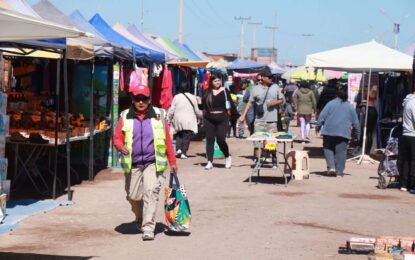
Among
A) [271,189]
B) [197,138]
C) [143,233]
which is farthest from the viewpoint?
[197,138]

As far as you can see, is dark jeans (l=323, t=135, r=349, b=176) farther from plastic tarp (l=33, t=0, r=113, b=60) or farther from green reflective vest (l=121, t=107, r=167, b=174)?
green reflective vest (l=121, t=107, r=167, b=174)

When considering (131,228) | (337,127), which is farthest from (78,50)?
(337,127)

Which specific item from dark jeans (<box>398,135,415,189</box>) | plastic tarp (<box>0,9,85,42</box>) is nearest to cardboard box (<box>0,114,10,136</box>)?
plastic tarp (<box>0,9,85,42</box>)

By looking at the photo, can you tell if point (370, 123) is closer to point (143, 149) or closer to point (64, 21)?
point (64, 21)

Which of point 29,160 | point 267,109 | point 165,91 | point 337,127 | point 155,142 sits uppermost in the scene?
point 165,91

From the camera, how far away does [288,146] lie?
76.4 feet

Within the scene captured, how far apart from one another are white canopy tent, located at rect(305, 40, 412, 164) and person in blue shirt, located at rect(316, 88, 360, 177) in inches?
106

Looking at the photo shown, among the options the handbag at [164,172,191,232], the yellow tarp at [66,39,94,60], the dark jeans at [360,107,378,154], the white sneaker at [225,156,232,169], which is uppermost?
the yellow tarp at [66,39,94,60]

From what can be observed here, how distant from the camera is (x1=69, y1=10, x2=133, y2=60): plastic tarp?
14555 mm

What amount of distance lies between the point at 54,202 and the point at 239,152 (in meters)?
9.94

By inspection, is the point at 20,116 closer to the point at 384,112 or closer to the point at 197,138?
the point at 384,112

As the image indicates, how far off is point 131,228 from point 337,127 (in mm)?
6826

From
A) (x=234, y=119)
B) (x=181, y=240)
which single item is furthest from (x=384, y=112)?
(x=181, y=240)

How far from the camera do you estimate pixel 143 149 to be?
29.9 feet
